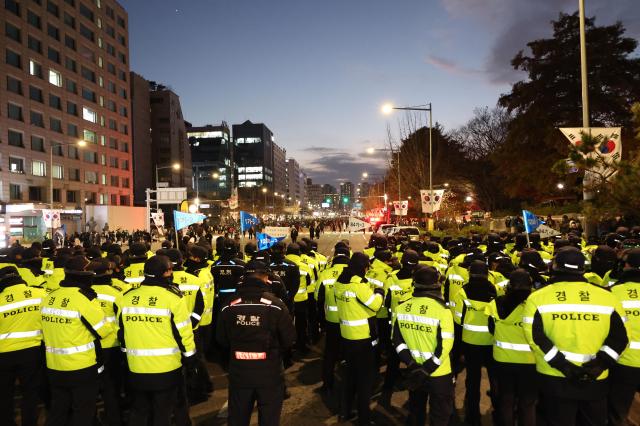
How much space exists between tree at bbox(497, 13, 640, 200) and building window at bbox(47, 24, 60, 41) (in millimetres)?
53249

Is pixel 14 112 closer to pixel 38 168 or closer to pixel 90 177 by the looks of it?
pixel 38 168

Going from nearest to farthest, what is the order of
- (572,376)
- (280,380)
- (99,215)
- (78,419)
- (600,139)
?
(572,376) → (280,380) → (78,419) → (600,139) → (99,215)

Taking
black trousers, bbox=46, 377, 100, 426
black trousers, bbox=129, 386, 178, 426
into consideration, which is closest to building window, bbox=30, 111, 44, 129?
black trousers, bbox=46, 377, 100, 426

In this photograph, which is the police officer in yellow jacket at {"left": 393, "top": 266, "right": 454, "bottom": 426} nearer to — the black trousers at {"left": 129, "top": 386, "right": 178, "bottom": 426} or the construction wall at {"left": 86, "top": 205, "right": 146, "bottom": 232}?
the black trousers at {"left": 129, "top": 386, "right": 178, "bottom": 426}

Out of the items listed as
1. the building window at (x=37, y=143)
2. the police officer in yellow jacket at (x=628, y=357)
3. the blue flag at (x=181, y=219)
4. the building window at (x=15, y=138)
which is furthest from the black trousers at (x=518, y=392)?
the building window at (x=37, y=143)

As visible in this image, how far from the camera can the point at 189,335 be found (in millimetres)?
4574

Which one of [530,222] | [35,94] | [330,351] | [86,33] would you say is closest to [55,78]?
[35,94]

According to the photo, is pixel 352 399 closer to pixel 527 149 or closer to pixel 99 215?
pixel 527 149

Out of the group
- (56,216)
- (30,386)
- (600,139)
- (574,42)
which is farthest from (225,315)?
(574,42)

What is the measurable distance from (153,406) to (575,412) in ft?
13.2

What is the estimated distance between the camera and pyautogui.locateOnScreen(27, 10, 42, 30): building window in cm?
5150

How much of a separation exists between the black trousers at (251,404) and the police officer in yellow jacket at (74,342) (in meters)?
1.69

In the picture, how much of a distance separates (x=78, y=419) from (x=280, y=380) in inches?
88.8

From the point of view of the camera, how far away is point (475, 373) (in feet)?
17.6
